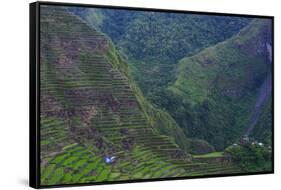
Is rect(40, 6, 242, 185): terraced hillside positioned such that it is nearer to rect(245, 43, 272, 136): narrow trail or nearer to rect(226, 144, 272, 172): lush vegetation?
rect(226, 144, 272, 172): lush vegetation

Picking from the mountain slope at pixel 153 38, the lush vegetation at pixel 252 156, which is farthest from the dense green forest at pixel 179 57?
the lush vegetation at pixel 252 156

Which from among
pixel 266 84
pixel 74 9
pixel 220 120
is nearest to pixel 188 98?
pixel 220 120

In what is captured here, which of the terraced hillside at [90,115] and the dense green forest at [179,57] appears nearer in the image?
the terraced hillside at [90,115]

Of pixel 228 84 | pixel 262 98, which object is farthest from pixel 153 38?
pixel 262 98

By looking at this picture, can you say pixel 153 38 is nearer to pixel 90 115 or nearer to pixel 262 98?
pixel 90 115

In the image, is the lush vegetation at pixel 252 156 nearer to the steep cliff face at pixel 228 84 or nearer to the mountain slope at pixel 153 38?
the steep cliff face at pixel 228 84

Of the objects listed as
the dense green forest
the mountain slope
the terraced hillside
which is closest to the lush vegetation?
the dense green forest
